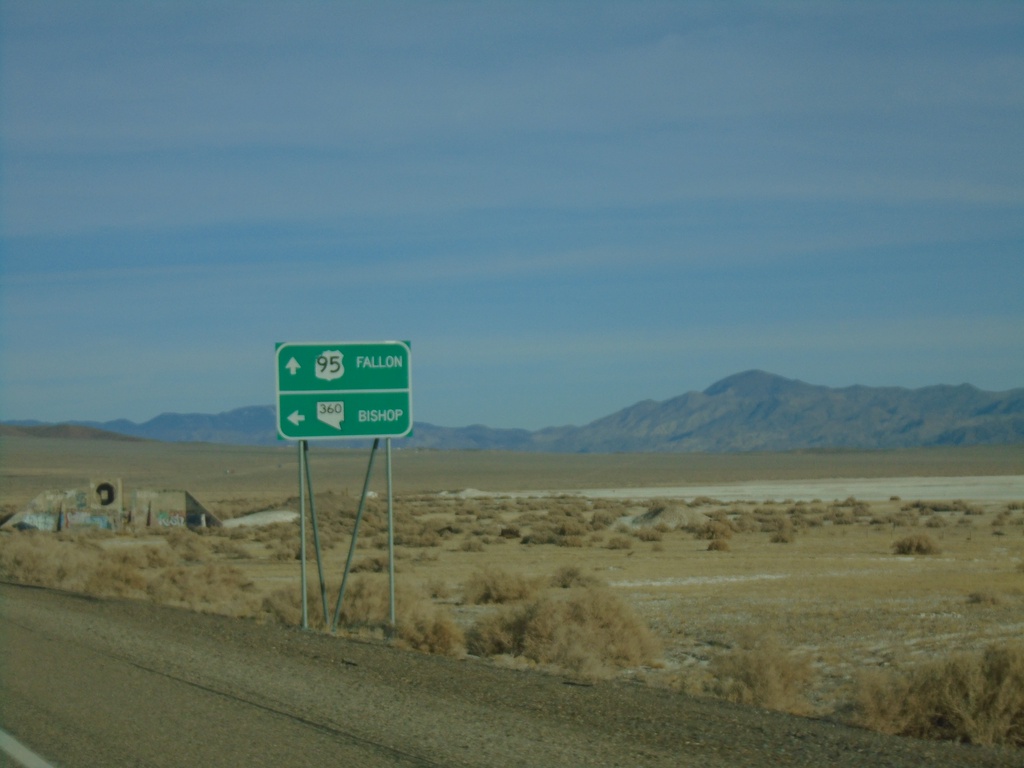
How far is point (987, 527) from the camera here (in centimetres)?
4634

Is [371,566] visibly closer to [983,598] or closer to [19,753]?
[983,598]

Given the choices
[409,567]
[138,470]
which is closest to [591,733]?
[409,567]

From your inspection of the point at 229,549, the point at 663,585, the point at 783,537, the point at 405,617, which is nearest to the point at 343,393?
the point at 405,617

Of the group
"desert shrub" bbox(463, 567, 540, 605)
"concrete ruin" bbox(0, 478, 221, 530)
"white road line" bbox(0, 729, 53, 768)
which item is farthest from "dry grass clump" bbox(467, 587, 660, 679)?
"concrete ruin" bbox(0, 478, 221, 530)

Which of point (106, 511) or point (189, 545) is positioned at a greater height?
point (106, 511)

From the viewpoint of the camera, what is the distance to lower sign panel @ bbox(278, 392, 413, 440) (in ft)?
54.0

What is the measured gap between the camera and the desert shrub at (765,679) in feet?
39.3

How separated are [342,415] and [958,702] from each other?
9.33 meters

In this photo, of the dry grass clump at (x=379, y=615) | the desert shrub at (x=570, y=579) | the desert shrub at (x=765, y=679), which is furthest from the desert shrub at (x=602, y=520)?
the desert shrub at (x=765, y=679)

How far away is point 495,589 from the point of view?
23094mm

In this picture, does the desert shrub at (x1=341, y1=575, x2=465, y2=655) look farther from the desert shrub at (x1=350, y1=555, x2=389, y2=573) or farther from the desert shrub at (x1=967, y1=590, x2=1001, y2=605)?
the desert shrub at (x1=350, y1=555, x2=389, y2=573)

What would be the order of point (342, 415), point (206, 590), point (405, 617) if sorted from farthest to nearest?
point (206, 590) < point (405, 617) < point (342, 415)

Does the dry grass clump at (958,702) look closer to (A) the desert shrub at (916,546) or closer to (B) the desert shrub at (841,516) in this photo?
(A) the desert shrub at (916,546)

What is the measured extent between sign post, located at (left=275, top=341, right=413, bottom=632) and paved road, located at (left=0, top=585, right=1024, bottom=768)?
340 centimetres
